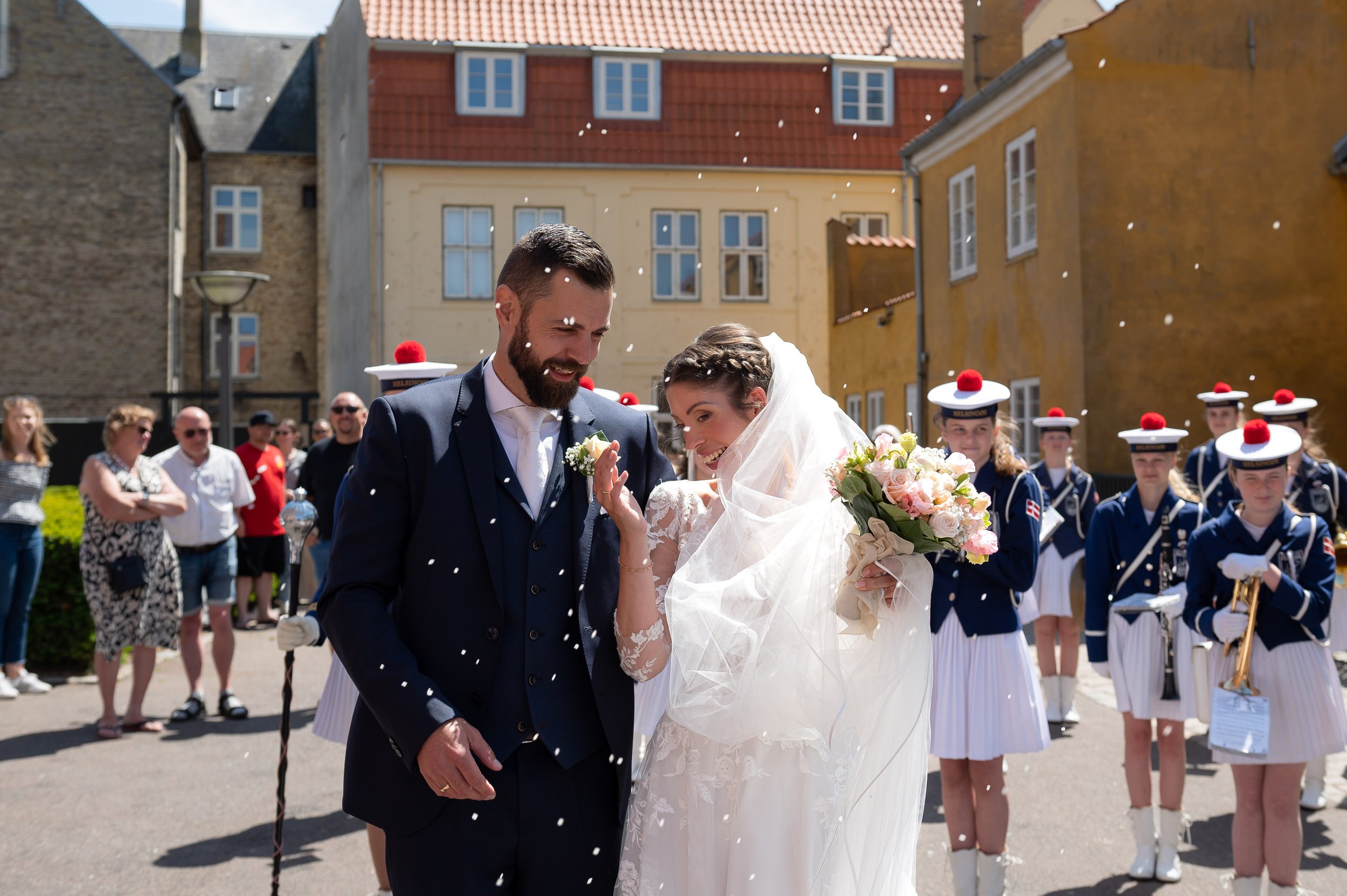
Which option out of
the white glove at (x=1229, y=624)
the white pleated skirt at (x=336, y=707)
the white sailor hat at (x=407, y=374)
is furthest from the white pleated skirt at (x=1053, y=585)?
the white pleated skirt at (x=336, y=707)

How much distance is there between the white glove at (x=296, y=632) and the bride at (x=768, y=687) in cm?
235

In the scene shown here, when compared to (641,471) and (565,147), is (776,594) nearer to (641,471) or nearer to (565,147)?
(641,471)

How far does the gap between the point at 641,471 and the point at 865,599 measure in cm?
74

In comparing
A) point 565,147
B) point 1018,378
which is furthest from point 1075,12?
point 1018,378

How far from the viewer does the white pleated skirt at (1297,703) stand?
5277 millimetres

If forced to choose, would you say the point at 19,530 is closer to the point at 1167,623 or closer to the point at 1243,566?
the point at 1167,623

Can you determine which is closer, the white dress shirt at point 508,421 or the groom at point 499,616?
the groom at point 499,616

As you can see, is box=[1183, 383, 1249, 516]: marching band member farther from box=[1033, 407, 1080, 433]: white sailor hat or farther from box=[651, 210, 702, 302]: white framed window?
box=[651, 210, 702, 302]: white framed window

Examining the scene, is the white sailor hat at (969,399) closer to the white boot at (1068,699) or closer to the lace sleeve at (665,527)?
the lace sleeve at (665,527)

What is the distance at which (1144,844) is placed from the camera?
20.2 ft

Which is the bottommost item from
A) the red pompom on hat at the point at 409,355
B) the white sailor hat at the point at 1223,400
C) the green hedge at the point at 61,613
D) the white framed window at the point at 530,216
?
the green hedge at the point at 61,613

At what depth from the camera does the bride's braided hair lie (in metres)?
3.88

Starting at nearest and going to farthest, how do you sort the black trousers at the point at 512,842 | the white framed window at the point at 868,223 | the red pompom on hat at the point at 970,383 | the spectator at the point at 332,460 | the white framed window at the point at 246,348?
the black trousers at the point at 512,842, the red pompom on hat at the point at 970,383, the spectator at the point at 332,460, the white framed window at the point at 868,223, the white framed window at the point at 246,348

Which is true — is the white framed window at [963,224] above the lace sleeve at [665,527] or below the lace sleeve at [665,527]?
above
